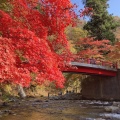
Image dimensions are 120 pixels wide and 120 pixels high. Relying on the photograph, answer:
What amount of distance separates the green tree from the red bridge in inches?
586

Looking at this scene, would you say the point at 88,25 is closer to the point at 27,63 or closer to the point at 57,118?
the point at 57,118

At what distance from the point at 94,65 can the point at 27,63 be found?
83.0 feet

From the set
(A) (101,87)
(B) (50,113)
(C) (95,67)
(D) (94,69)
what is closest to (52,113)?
(B) (50,113)

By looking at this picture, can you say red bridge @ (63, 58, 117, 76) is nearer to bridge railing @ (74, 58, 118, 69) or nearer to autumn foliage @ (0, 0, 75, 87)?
bridge railing @ (74, 58, 118, 69)

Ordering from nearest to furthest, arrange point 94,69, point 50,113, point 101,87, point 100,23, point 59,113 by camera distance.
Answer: point 59,113 → point 50,113 → point 94,69 → point 101,87 → point 100,23

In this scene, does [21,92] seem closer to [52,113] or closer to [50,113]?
[50,113]

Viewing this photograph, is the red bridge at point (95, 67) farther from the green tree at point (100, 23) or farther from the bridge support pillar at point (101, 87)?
the green tree at point (100, 23)

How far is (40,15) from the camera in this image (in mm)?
13734

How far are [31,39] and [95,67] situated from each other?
26.3 m

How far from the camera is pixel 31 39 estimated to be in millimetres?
10953

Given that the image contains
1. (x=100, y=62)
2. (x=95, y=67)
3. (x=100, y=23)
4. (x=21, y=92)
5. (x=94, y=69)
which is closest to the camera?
(x=95, y=67)

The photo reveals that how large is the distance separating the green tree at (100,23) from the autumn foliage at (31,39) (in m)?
37.8

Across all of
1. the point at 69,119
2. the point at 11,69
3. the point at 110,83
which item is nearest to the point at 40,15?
the point at 11,69

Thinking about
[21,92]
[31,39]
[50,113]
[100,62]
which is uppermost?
[100,62]
